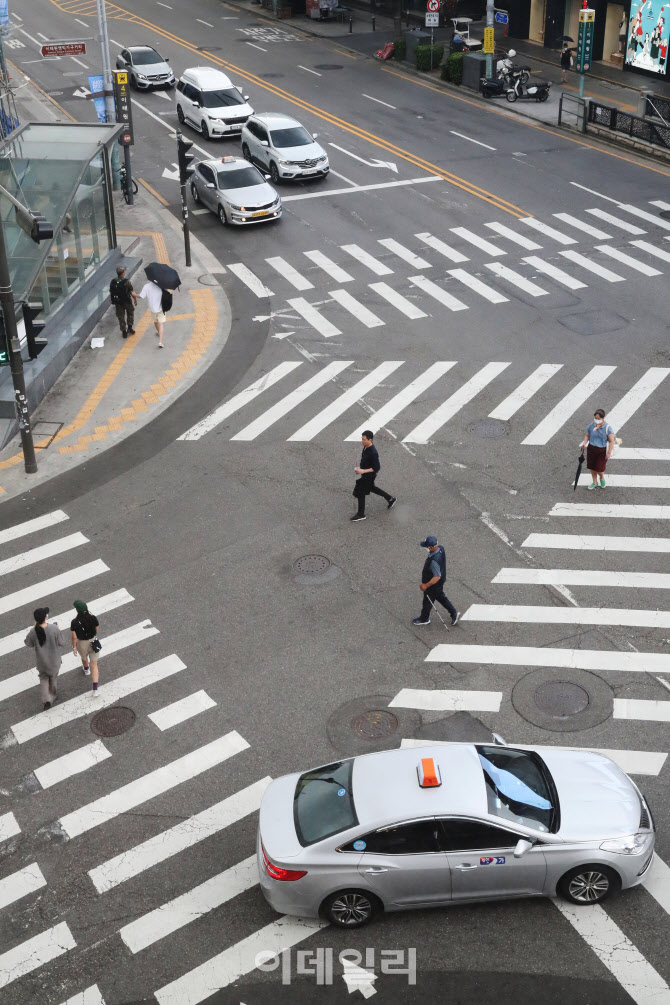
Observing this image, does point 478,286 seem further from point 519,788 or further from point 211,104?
point 211,104

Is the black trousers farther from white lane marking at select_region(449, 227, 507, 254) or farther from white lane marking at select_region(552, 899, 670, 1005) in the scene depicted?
white lane marking at select_region(449, 227, 507, 254)

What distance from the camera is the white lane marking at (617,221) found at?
30172mm

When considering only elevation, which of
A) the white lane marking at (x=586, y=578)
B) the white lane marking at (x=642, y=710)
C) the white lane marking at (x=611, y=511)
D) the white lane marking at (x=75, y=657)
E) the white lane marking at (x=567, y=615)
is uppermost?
the white lane marking at (x=611, y=511)

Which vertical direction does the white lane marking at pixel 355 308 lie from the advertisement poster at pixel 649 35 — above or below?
below

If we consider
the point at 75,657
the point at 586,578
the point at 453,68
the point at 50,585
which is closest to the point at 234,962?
the point at 75,657

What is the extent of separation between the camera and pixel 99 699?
46.2ft

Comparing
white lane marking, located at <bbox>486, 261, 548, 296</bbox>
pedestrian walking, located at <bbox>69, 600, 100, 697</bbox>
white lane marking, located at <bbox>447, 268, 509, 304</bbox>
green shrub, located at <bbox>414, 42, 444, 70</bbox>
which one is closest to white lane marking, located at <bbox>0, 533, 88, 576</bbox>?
pedestrian walking, located at <bbox>69, 600, 100, 697</bbox>

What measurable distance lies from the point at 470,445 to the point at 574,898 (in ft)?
34.7

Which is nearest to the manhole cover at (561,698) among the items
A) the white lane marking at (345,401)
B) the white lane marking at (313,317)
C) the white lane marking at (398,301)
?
the white lane marking at (345,401)

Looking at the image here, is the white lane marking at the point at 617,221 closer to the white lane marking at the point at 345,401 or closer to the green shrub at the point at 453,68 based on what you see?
the white lane marking at the point at 345,401

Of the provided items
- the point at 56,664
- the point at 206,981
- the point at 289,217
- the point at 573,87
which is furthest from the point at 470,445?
the point at 573,87

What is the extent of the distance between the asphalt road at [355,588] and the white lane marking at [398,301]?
87mm

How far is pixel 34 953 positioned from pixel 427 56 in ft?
151

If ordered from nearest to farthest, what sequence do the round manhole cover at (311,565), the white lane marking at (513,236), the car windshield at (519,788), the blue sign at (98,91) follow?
1. the car windshield at (519,788)
2. the round manhole cover at (311,565)
3. the white lane marking at (513,236)
4. the blue sign at (98,91)
